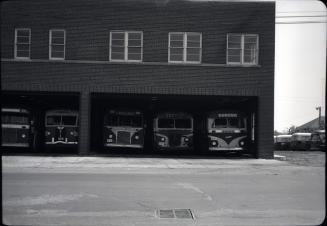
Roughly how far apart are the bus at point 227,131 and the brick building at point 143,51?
78cm

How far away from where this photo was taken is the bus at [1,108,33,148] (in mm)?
22641

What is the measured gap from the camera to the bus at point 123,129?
936 inches

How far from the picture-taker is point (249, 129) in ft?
82.3

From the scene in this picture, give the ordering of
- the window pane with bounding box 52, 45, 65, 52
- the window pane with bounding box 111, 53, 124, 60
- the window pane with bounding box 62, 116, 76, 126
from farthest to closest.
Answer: the window pane with bounding box 62, 116, 76, 126, the window pane with bounding box 111, 53, 124, 60, the window pane with bounding box 52, 45, 65, 52

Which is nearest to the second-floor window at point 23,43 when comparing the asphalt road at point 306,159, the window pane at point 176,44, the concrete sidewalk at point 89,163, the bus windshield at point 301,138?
the concrete sidewalk at point 89,163

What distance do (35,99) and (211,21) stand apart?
1093 centimetres

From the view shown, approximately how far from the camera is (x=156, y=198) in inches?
389

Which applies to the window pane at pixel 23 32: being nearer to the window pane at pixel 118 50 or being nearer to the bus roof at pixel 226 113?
the window pane at pixel 118 50

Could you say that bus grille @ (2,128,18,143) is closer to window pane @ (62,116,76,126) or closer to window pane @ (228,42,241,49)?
window pane @ (62,116,76,126)

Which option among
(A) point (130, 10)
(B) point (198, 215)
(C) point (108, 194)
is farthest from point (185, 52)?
(B) point (198, 215)

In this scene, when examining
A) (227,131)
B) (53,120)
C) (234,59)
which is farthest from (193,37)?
(53,120)

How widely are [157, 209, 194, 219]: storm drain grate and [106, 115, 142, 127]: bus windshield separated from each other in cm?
1559

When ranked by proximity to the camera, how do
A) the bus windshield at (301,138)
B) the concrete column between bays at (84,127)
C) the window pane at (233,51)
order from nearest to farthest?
the concrete column between bays at (84,127), the window pane at (233,51), the bus windshield at (301,138)

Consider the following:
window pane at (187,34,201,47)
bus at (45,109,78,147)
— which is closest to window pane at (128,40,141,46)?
window pane at (187,34,201,47)
